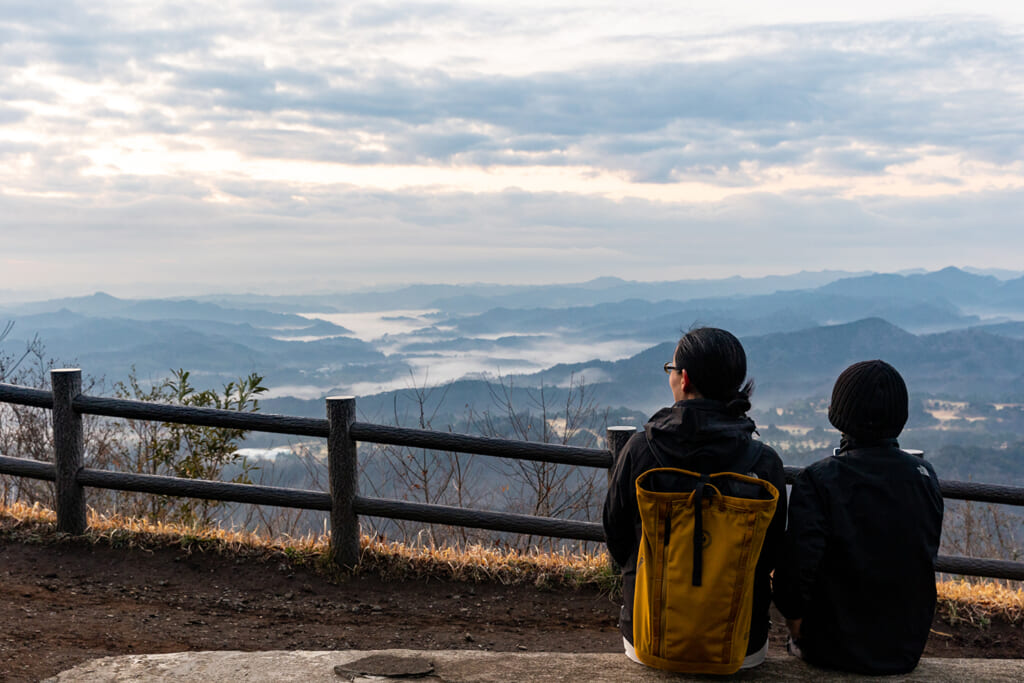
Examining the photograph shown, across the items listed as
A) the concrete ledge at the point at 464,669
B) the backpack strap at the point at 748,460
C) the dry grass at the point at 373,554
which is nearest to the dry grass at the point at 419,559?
the dry grass at the point at 373,554

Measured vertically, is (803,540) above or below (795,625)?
above

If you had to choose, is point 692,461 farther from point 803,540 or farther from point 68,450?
point 68,450

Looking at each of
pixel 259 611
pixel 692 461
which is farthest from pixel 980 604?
pixel 259 611

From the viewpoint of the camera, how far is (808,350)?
474 feet

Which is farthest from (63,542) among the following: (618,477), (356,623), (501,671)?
(618,477)

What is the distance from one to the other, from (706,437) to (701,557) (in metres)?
0.37

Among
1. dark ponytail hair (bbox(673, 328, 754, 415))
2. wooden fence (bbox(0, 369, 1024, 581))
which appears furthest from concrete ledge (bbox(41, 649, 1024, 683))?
wooden fence (bbox(0, 369, 1024, 581))

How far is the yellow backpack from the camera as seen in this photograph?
7.66 feet

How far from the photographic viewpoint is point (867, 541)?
2.48 meters

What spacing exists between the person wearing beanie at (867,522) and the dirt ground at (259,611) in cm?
196

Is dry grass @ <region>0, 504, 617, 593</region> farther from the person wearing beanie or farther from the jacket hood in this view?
the jacket hood

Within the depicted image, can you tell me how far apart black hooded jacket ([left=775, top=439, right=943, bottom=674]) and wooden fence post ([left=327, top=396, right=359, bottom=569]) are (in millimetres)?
3013

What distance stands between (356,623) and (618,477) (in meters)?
2.53

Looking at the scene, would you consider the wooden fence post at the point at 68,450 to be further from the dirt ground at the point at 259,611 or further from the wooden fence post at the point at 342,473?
the wooden fence post at the point at 342,473
